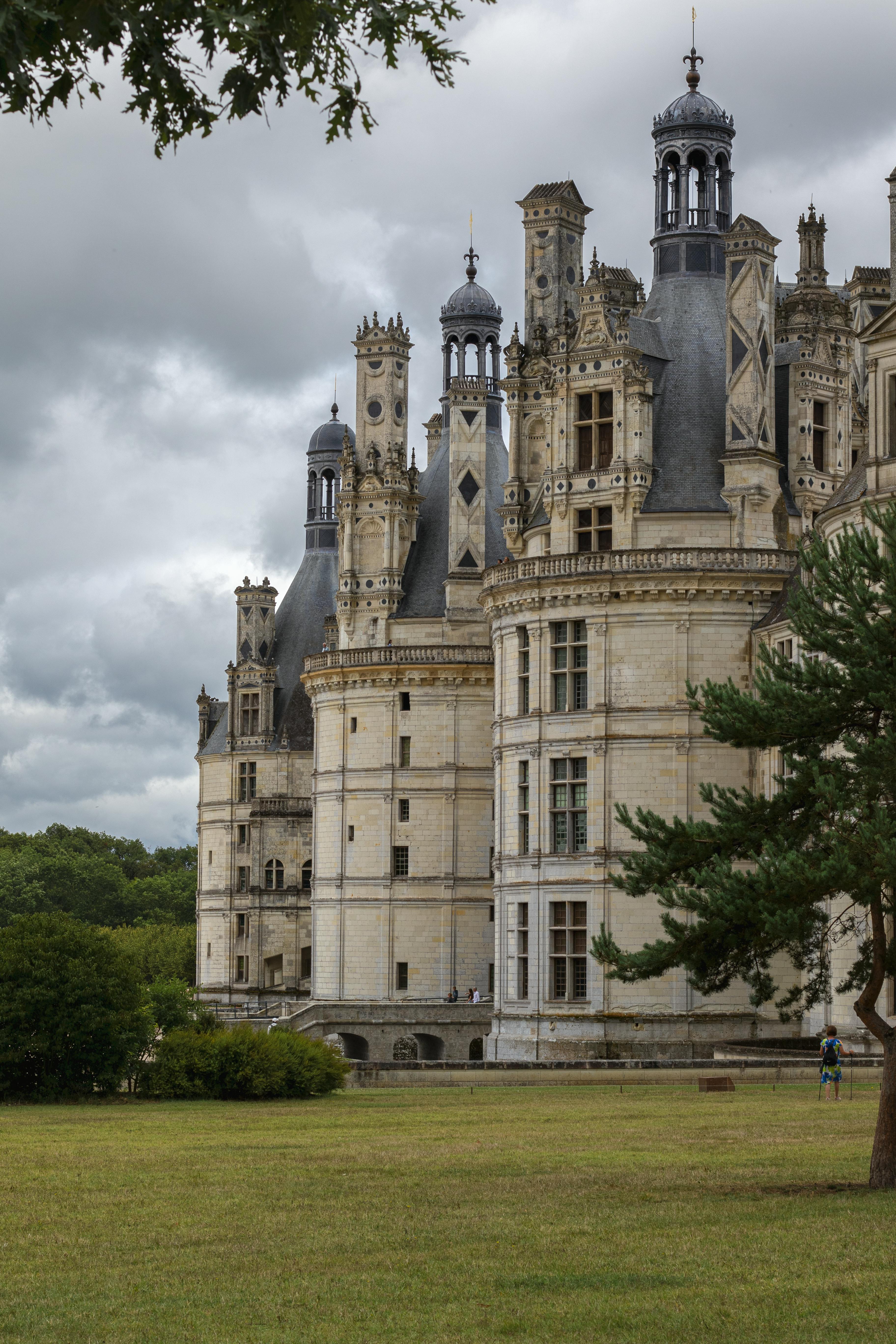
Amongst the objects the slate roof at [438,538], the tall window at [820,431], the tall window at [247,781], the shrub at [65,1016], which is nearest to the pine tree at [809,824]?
the shrub at [65,1016]

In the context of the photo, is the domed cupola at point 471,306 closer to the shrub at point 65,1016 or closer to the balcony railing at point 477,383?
the balcony railing at point 477,383

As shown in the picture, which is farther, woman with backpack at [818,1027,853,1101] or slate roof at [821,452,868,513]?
slate roof at [821,452,868,513]

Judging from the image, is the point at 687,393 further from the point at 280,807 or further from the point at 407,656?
the point at 280,807

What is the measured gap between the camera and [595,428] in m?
55.3

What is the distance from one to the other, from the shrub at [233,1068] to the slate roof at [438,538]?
101 feet

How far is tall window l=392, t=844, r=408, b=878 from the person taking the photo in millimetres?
68000

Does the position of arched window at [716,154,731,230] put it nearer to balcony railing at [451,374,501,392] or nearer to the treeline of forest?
balcony railing at [451,374,501,392]

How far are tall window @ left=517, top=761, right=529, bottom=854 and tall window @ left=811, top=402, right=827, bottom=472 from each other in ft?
41.2

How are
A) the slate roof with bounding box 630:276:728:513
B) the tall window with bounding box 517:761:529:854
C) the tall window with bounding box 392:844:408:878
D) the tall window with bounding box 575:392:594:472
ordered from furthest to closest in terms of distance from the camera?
the tall window with bounding box 392:844:408:878, the tall window with bounding box 575:392:594:472, the tall window with bounding box 517:761:529:854, the slate roof with bounding box 630:276:728:513

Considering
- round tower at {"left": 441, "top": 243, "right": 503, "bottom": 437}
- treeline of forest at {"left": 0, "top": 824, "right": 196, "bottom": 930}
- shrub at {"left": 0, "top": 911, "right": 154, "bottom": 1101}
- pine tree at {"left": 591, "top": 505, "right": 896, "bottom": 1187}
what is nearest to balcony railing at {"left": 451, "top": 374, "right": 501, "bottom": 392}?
round tower at {"left": 441, "top": 243, "right": 503, "bottom": 437}

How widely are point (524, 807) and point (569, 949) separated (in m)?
4.44

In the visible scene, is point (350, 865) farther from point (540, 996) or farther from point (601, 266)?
point (601, 266)

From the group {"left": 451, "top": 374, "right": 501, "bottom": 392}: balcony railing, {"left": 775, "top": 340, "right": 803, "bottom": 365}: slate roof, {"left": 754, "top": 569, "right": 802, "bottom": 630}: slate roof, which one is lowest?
{"left": 754, "top": 569, "right": 802, "bottom": 630}: slate roof

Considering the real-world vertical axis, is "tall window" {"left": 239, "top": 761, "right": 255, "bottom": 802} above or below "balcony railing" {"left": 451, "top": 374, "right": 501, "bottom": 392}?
below
